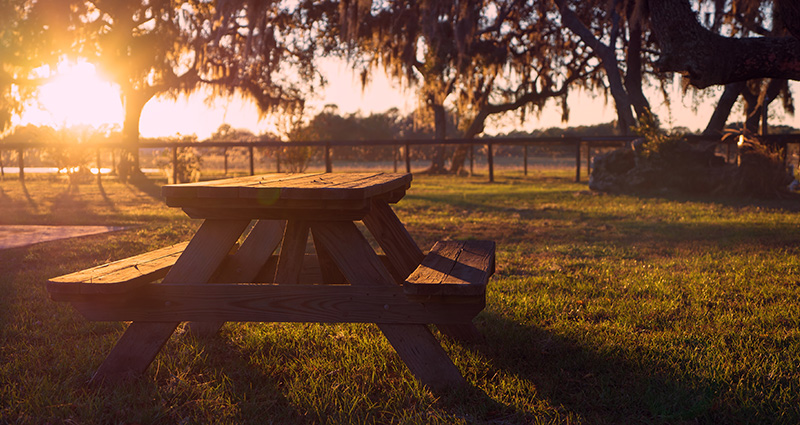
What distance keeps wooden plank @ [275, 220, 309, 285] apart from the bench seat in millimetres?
642

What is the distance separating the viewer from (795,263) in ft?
17.1

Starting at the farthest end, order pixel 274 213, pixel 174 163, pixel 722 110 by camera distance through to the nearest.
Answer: pixel 174 163, pixel 722 110, pixel 274 213

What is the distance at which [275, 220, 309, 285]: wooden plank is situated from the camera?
3.05 m

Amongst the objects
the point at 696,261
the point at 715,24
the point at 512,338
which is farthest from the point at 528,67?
the point at 512,338

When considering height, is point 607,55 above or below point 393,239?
above

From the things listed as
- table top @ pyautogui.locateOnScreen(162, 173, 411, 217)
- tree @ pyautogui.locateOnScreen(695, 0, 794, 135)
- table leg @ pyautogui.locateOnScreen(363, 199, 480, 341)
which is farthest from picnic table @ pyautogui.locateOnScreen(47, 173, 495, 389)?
tree @ pyautogui.locateOnScreen(695, 0, 794, 135)

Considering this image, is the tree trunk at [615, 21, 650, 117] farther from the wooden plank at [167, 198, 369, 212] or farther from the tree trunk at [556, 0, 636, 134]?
the wooden plank at [167, 198, 369, 212]

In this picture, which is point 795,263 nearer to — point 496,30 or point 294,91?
point 496,30

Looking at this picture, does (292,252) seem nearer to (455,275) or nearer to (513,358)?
(455,275)

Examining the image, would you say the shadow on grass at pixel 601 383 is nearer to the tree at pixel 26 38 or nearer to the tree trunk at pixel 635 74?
the tree trunk at pixel 635 74

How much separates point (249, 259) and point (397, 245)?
2.81 feet

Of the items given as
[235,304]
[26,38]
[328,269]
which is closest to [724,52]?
[328,269]

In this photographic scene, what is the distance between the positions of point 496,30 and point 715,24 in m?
7.64

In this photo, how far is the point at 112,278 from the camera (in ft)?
8.36
